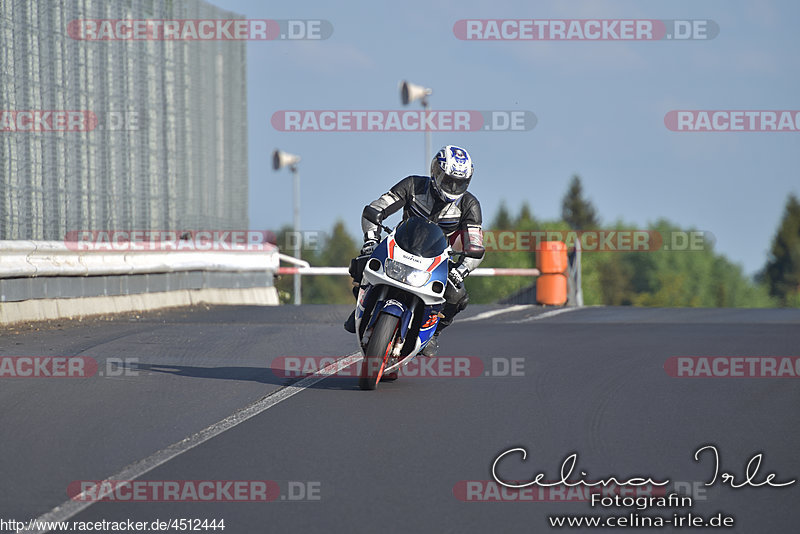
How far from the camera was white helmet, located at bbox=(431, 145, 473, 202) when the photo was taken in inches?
369

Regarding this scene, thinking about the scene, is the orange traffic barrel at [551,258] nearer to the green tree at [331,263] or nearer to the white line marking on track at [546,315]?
the white line marking on track at [546,315]

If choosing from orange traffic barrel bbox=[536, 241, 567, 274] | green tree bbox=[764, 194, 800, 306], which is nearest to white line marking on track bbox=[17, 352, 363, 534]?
orange traffic barrel bbox=[536, 241, 567, 274]

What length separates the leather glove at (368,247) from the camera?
9250mm

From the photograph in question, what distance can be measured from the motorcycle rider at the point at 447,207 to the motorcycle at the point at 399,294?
0.25 metres

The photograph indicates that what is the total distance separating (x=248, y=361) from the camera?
10570mm

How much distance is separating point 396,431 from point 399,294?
1985mm

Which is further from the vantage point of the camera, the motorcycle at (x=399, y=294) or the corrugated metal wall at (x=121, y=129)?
the corrugated metal wall at (x=121, y=129)

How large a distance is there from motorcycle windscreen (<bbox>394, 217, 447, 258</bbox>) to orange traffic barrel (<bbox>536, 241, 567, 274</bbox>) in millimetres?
13203

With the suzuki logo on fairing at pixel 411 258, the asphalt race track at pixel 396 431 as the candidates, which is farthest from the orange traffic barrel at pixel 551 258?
the suzuki logo on fairing at pixel 411 258

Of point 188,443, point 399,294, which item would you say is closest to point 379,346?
point 399,294

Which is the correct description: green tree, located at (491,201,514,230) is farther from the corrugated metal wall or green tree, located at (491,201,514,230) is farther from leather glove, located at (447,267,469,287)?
leather glove, located at (447,267,469,287)

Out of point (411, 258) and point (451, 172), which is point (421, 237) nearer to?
point (411, 258)

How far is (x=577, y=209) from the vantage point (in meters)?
170

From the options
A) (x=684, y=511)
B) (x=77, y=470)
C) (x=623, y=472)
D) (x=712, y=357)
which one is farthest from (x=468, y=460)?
(x=712, y=357)
